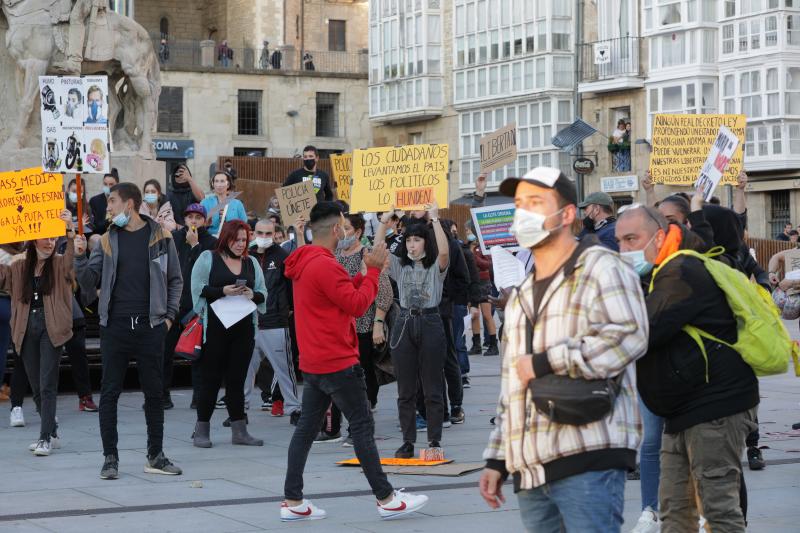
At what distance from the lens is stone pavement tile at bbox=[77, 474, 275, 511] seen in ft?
30.6

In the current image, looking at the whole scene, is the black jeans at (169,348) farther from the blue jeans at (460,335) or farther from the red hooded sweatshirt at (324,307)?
the red hooded sweatshirt at (324,307)

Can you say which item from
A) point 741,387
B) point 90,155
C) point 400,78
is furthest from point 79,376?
point 400,78

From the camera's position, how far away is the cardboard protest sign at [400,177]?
42.7 ft

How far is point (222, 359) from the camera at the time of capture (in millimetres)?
11664

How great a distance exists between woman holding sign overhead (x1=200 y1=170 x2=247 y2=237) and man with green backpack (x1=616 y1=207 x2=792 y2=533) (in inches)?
394

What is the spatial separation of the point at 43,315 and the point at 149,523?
12.2ft

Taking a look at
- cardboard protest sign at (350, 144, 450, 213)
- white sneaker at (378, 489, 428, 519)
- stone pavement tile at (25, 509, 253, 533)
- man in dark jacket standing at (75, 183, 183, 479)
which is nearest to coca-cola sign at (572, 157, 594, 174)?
cardboard protest sign at (350, 144, 450, 213)

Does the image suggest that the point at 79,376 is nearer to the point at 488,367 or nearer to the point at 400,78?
the point at 488,367

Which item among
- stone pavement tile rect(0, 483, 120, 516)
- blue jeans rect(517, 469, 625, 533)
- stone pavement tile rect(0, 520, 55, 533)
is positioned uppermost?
blue jeans rect(517, 469, 625, 533)

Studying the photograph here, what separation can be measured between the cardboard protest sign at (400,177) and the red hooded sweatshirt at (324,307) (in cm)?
379

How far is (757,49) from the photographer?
43531mm

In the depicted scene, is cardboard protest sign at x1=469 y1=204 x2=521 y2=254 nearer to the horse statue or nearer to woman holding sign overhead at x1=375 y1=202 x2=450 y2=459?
woman holding sign overhead at x1=375 y1=202 x2=450 y2=459

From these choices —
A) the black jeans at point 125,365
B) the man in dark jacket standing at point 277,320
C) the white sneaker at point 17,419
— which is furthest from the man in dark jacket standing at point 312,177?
the black jeans at point 125,365

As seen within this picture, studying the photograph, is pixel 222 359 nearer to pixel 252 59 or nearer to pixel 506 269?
pixel 506 269
